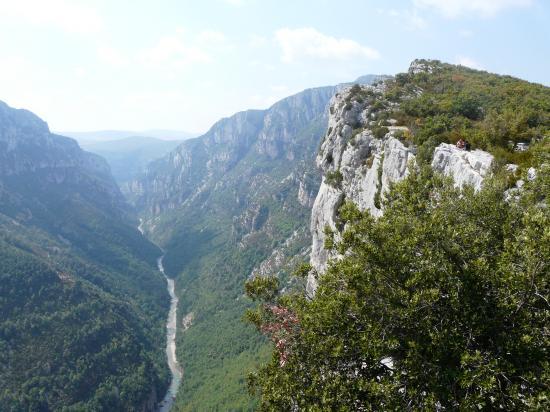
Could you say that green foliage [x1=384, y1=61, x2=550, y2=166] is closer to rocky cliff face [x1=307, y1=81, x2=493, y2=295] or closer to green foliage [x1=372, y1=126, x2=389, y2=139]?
rocky cliff face [x1=307, y1=81, x2=493, y2=295]

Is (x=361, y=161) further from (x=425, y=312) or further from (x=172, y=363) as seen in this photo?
(x=172, y=363)

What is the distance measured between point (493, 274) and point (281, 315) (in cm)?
908

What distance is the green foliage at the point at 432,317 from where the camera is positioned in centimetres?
1250

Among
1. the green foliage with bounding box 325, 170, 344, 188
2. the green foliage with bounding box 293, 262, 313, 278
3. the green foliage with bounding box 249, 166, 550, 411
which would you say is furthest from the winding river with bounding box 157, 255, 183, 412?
the green foliage with bounding box 249, 166, 550, 411

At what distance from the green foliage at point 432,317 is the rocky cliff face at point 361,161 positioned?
1205 cm

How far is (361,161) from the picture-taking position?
53.5 m

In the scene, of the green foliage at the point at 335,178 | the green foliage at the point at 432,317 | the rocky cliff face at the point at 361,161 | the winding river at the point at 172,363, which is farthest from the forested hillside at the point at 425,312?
the winding river at the point at 172,363

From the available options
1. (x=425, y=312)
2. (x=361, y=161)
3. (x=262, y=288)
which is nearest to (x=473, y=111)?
(x=361, y=161)

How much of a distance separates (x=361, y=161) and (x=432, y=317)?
4152 centimetres

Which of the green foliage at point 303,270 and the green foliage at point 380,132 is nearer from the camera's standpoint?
the green foliage at point 303,270

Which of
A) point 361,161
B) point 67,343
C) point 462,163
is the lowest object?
point 67,343

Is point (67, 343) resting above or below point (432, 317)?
below

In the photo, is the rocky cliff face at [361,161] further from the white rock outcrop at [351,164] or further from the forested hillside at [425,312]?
the forested hillside at [425,312]

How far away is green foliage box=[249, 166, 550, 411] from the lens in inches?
492
